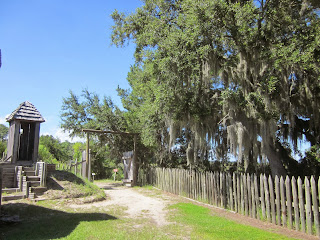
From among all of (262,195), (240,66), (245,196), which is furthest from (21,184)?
(240,66)

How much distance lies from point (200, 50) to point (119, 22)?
6013 millimetres

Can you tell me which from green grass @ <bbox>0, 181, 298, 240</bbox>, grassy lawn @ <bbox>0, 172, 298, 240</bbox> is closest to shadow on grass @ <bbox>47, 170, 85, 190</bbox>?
grassy lawn @ <bbox>0, 172, 298, 240</bbox>

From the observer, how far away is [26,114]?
34.6 ft

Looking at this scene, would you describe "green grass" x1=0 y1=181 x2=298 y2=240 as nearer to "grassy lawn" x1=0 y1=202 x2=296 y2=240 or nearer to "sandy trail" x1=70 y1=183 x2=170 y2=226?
"grassy lawn" x1=0 y1=202 x2=296 y2=240

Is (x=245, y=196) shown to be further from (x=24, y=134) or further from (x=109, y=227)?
(x=24, y=134)

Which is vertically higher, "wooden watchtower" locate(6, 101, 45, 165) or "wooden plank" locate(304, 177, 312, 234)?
"wooden watchtower" locate(6, 101, 45, 165)

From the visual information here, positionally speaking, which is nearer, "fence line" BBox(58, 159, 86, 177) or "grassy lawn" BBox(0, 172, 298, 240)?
"grassy lawn" BBox(0, 172, 298, 240)

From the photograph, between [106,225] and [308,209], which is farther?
[106,225]

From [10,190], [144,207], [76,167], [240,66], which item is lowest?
[144,207]

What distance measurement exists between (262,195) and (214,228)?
1.89 metres

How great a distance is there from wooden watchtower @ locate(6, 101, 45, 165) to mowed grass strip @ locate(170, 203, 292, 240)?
23.2 feet

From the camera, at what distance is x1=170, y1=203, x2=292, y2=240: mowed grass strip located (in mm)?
5383

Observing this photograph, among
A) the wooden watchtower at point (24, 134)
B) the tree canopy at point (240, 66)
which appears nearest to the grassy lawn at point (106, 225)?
the tree canopy at point (240, 66)

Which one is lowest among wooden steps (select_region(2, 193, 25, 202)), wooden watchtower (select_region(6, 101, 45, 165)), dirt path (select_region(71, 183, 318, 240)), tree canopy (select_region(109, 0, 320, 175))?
dirt path (select_region(71, 183, 318, 240))
